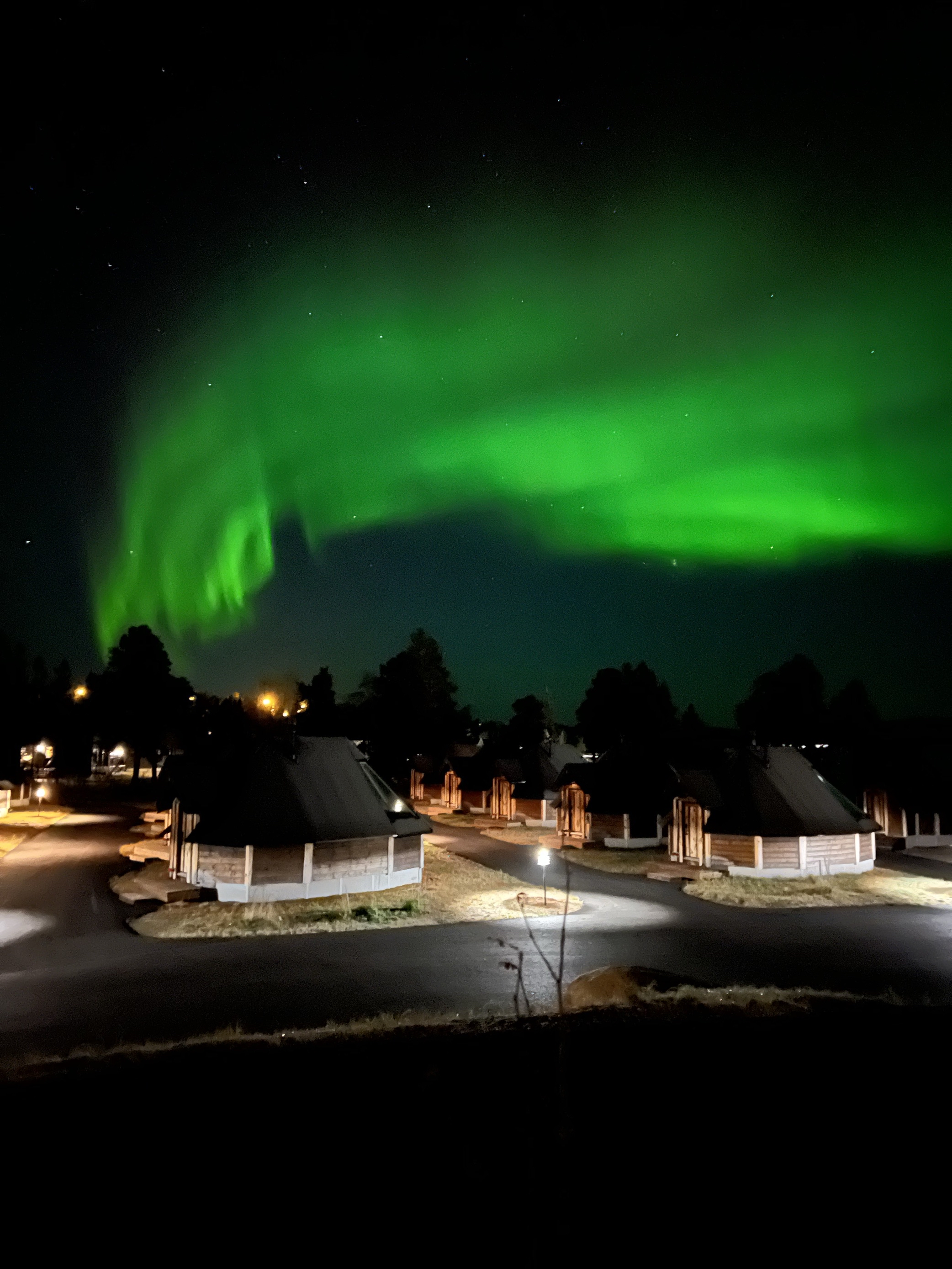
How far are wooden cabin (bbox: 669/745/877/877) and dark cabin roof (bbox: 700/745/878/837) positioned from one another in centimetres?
3

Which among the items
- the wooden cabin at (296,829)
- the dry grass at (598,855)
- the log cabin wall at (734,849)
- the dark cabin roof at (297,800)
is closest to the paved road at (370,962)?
the wooden cabin at (296,829)

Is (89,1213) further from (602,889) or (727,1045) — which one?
(602,889)

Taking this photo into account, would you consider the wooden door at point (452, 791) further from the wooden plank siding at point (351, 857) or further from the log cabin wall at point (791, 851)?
the wooden plank siding at point (351, 857)

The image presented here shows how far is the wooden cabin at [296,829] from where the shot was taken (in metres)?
26.3

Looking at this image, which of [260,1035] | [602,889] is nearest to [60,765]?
[602,889]

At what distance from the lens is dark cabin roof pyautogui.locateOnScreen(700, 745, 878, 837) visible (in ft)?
111

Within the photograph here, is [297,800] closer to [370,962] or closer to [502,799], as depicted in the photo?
[370,962]

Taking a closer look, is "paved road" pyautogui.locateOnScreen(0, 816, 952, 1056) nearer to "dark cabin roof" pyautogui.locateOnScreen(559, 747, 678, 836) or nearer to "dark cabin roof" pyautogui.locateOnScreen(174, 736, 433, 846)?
"dark cabin roof" pyautogui.locateOnScreen(174, 736, 433, 846)

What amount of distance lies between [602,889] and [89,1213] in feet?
81.6

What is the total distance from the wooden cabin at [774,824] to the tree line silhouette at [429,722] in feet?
8.56

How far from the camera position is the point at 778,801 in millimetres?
34719

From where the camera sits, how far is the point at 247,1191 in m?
6.77

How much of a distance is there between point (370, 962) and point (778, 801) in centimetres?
2231

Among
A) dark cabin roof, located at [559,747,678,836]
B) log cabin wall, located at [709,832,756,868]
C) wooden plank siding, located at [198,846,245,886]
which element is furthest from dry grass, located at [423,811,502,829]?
wooden plank siding, located at [198,846,245,886]
